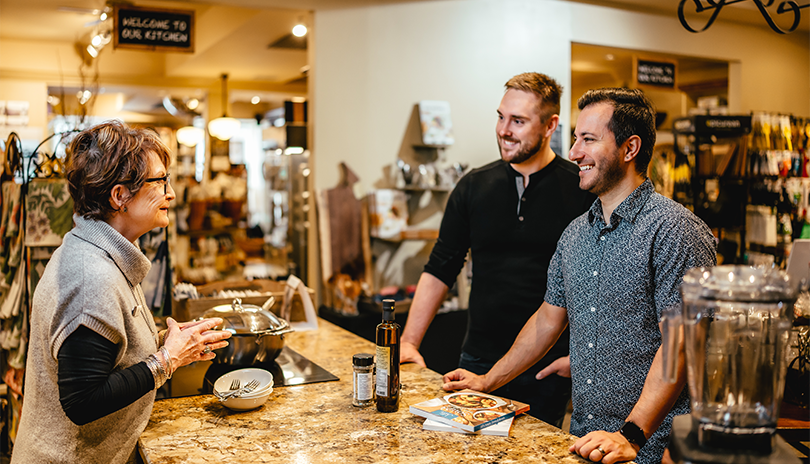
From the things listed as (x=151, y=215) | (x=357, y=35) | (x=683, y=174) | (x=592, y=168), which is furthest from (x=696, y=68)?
(x=151, y=215)

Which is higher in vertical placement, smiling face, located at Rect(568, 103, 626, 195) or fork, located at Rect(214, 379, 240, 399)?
smiling face, located at Rect(568, 103, 626, 195)

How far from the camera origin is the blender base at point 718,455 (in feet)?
3.76

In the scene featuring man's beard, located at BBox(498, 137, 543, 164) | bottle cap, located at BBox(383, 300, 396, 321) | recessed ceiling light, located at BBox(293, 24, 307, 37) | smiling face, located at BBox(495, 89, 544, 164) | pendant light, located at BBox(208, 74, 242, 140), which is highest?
recessed ceiling light, located at BBox(293, 24, 307, 37)

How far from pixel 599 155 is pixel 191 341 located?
130cm

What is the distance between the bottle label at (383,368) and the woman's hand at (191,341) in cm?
42

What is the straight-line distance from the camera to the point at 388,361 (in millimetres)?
1813

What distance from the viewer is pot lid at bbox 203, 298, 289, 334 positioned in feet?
7.19

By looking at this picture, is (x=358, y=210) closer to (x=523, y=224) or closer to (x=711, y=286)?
(x=523, y=224)

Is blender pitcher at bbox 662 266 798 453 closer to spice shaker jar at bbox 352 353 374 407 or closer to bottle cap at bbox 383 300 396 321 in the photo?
bottle cap at bbox 383 300 396 321

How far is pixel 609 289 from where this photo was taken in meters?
1.95

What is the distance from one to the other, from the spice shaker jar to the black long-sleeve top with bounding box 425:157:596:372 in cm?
92

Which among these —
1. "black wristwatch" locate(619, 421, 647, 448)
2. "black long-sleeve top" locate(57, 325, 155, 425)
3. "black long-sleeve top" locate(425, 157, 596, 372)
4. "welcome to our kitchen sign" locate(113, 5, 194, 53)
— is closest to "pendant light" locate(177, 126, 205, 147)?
"welcome to our kitchen sign" locate(113, 5, 194, 53)

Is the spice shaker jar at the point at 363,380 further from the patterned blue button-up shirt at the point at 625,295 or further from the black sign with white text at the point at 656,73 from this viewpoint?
the black sign with white text at the point at 656,73

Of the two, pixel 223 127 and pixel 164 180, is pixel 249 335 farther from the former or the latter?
pixel 223 127
